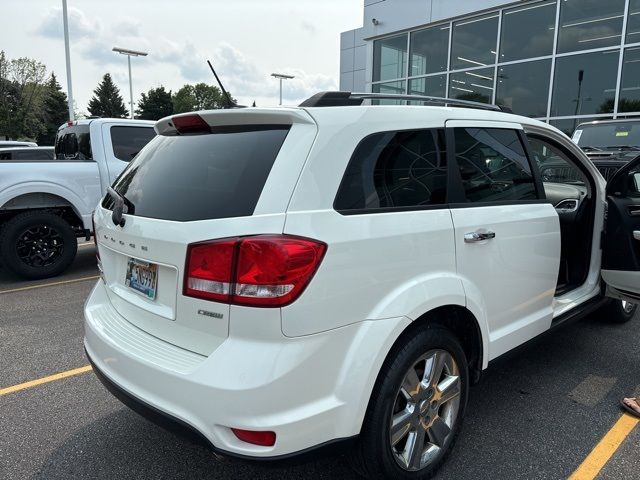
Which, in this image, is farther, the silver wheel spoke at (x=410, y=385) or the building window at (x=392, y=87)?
the building window at (x=392, y=87)

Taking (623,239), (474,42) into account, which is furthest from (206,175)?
(474,42)

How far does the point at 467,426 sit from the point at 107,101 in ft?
292

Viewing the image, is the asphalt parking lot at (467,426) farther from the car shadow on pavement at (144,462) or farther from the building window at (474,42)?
the building window at (474,42)

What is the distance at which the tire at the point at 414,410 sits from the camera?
2.02m

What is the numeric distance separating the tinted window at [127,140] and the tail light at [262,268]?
→ 17.6 feet

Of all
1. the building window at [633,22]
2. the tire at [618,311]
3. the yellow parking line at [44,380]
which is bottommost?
the yellow parking line at [44,380]

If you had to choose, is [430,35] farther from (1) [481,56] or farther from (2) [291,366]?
(2) [291,366]

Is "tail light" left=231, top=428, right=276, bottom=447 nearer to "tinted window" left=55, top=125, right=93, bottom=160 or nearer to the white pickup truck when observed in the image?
the white pickup truck

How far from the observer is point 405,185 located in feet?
7.25

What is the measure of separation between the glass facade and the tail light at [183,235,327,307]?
41.0ft

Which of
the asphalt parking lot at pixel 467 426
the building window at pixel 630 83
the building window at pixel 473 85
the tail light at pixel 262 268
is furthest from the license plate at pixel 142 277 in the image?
the building window at pixel 473 85

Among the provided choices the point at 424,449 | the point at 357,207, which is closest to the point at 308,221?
the point at 357,207

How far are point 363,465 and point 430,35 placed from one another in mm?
16430

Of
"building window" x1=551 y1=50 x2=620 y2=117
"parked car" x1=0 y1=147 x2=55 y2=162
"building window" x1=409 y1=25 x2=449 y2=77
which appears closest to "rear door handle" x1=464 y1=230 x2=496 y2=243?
"parked car" x1=0 y1=147 x2=55 y2=162
